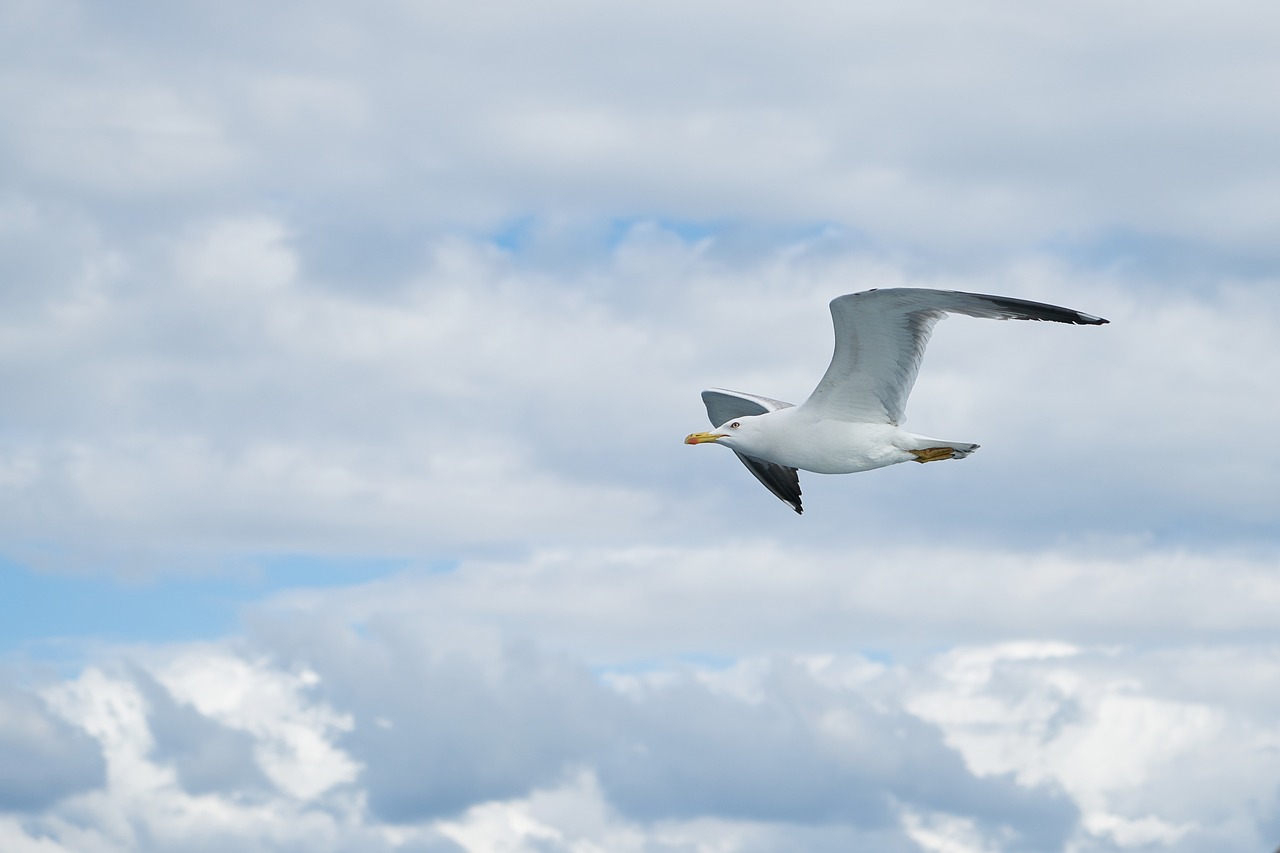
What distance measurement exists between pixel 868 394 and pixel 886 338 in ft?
5.59

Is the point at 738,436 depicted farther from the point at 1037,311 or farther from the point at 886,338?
the point at 1037,311

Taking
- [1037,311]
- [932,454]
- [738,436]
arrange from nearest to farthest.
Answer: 1. [1037,311]
2. [932,454]
3. [738,436]

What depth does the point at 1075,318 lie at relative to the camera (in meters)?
27.3

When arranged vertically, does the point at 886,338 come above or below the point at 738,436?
above

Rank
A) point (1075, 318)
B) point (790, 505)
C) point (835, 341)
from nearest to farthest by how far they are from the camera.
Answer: point (1075, 318), point (835, 341), point (790, 505)

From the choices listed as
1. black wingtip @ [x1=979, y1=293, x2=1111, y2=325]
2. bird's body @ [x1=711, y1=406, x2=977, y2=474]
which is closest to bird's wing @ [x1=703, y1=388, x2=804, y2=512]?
bird's body @ [x1=711, y1=406, x2=977, y2=474]

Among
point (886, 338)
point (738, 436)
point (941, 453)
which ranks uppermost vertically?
point (886, 338)

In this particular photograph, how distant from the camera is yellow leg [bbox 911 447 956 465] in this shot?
102ft

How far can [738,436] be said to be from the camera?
108 feet

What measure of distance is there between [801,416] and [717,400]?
27.7 feet

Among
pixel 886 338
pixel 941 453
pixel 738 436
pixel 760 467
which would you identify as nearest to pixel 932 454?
pixel 941 453

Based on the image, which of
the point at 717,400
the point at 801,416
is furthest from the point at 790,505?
the point at 801,416

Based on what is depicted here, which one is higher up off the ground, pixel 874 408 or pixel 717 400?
pixel 717 400

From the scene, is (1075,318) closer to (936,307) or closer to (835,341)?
(936,307)
